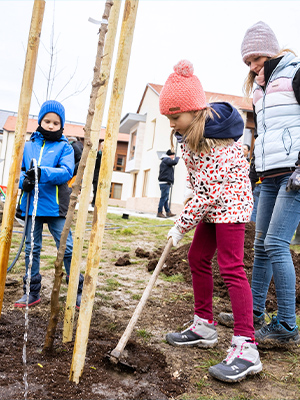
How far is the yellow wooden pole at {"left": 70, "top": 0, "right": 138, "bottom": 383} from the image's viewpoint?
1838 mm

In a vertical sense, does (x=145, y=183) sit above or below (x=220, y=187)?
above

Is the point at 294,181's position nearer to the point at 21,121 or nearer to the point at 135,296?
the point at 21,121

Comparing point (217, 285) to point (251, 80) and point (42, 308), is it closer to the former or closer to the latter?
point (42, 308)

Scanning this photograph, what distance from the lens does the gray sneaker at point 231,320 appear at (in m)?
2.93

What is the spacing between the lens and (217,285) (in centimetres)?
423

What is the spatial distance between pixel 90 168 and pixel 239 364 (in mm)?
1374

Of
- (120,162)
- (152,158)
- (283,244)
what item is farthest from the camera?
(120,162)

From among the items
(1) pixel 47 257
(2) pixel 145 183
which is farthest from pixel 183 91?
(2) pixel 145 183

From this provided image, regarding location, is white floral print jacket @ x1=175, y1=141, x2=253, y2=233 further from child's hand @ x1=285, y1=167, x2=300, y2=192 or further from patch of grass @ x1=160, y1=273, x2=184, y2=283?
patch of grass @ x1=160, y1=273, x2=184, y2=283

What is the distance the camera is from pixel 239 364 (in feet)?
7.13

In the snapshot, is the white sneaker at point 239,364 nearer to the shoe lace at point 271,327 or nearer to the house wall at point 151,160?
the shoe lace at point 271,327

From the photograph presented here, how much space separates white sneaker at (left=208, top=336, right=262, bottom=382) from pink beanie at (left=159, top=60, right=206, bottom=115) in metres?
1.36

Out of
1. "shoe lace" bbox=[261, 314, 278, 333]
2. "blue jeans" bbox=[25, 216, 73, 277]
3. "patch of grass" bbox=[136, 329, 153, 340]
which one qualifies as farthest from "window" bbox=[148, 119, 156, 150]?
"shoe lace" bbox=[261, 314, 278, 333]

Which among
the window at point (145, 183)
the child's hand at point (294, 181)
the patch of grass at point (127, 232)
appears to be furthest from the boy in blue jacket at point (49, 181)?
the window at point (145, 183)
